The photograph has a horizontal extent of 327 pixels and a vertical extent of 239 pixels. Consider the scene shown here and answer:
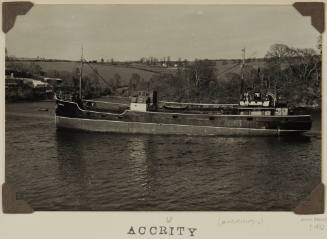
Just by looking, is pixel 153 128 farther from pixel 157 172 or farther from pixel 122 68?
pixel 157 172

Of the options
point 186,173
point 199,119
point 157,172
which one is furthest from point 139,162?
point 199,119

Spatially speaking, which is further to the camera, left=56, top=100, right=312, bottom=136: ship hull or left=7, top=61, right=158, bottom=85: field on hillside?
left=56, top=100, right=312, bottom=136: ship hull

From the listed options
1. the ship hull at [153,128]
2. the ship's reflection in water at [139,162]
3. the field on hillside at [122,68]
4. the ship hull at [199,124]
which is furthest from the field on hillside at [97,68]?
the ship hull at [153,128]

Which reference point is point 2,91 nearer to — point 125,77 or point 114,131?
point 125,77

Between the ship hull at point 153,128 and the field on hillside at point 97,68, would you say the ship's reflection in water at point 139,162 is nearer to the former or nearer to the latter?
the ship hull at point 153,128

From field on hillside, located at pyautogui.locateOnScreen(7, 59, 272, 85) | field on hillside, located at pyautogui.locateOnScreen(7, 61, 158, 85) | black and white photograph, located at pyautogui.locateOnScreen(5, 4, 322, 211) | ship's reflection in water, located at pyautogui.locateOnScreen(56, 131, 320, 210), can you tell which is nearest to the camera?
ship's reflection in water, located at pyautogui.locateOnScreen(56, 131, 320, 210)

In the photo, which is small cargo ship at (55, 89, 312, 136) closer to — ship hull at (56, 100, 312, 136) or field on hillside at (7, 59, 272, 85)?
ship hull at (56, 100, 312, 136)

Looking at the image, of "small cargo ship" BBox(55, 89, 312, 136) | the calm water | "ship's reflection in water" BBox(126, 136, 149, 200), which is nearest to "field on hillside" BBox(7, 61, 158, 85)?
the calm water
